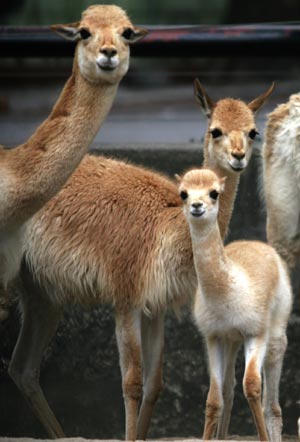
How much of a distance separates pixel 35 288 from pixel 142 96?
280cm

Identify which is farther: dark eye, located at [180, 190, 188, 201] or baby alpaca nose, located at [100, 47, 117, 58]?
dark eye, located at [180, 190, 188, 201]

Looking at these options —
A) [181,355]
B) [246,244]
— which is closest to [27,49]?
[181,355]

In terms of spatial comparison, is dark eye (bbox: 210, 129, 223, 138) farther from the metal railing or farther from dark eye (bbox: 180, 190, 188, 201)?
the metal railing

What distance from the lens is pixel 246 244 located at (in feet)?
32.2

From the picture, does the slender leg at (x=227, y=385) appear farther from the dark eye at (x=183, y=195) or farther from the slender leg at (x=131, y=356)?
the dark eye at (x=183, y=195)

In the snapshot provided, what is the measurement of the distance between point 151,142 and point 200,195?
12.1ft

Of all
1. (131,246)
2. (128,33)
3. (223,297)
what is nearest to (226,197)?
(131,246)

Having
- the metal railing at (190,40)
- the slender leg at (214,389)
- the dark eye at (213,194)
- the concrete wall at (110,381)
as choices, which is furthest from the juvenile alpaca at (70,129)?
the metal railing at (190,40)

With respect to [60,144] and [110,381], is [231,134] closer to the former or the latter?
[60,144]

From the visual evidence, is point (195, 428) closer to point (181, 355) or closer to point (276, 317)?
point (181, 355)

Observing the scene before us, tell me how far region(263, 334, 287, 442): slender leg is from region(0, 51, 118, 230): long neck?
5.23ft

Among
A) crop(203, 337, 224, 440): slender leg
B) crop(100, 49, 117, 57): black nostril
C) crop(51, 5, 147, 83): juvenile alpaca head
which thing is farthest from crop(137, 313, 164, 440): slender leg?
crop(100, 49, 117, 57): black nostril

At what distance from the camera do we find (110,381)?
11.8 meters

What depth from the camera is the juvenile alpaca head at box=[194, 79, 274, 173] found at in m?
9.66
